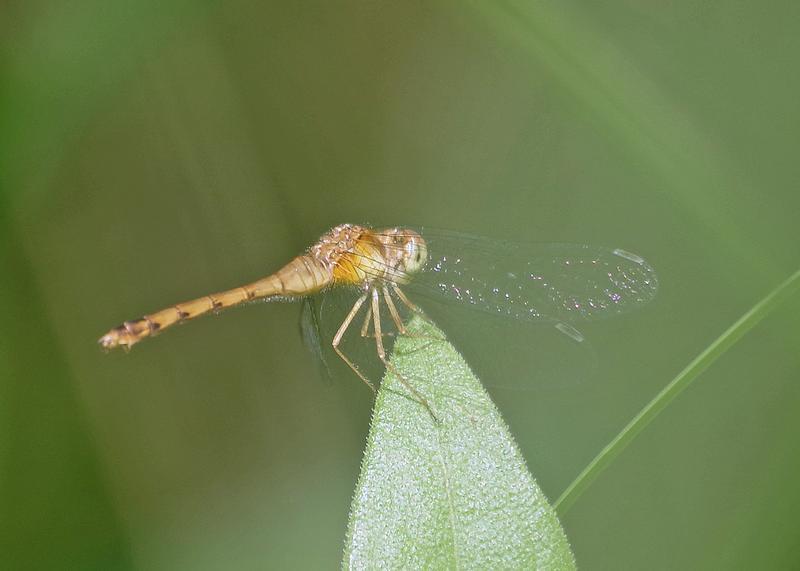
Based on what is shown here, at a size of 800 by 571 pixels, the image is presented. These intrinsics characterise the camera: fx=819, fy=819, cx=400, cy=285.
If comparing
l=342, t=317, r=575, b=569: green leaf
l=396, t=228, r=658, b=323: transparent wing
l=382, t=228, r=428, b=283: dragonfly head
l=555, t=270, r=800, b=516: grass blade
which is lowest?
l=555, t=270, r=800, b=516: grass blade

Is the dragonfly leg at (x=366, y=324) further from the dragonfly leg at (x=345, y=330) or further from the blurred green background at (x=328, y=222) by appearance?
the blurred green background at (x=328, y=222)

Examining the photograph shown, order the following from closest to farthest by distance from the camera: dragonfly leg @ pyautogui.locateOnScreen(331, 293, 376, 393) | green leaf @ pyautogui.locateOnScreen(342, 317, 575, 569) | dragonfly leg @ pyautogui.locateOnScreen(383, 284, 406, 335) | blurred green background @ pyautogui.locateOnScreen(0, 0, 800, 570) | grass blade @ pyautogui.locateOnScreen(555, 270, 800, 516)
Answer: green leaf @ pyautogui.locateOnScreen(342, 317, 575, 569)
grass blade @ pyautogui.locateOnScreen(555, 270, 800, 516)
dragonfly leg @ pyautogui.locateOnScreen(383, 284, 406, 335)
dragonfly leg @ pyautogui.locateOnScreen(331, 293, 376, 393)
blurred green background @ pyautogui.locateOnScreen(0, 0, 800, 570)

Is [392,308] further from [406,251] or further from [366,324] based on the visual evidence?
[406,251]

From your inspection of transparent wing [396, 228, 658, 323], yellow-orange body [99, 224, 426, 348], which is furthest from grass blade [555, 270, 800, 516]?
yellow-orange body [99, 224, 426, 348]

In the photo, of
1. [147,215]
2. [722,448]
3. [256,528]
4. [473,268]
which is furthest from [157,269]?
[722,448]

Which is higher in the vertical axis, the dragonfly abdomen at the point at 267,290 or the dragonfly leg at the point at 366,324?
the dragonfly abdomen at the point at 267,290

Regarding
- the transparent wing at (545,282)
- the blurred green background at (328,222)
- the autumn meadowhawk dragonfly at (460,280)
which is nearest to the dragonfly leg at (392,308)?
the autumn meadowhawk dragonfly at (460,280)

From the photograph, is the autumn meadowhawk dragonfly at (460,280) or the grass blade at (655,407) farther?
the autumn meadowhawk dragonfly at (460,280)

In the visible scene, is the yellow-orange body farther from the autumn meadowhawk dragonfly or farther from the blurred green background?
the blurred green background
